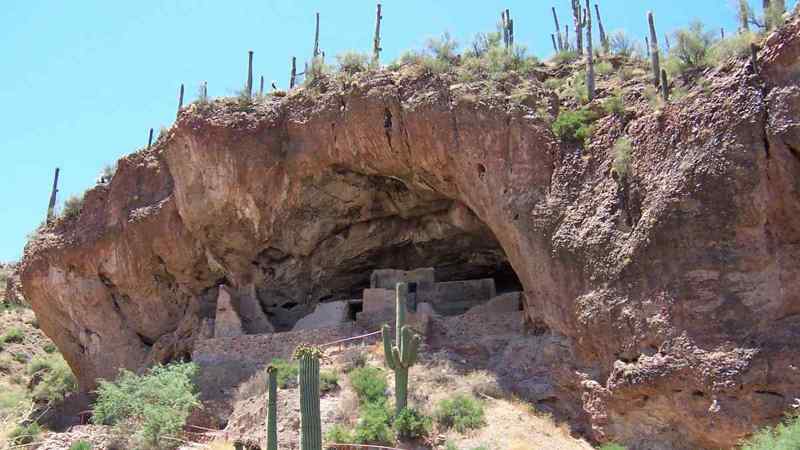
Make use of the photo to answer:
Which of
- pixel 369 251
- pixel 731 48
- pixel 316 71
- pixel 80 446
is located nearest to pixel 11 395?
pixel 80 446

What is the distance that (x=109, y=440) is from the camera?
800 inches

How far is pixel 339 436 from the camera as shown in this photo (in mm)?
17953

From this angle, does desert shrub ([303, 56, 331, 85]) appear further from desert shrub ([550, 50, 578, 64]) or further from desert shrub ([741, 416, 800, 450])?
desert shrub ([741, 416, 800, 450])

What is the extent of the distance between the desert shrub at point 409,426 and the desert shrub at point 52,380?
16171mm

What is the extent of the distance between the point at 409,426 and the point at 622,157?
23.3 feet

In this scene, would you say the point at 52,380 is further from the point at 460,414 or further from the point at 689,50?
the point at 689,50

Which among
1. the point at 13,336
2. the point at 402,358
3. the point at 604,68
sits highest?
the point at 604,68

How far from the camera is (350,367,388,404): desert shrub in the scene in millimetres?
19406

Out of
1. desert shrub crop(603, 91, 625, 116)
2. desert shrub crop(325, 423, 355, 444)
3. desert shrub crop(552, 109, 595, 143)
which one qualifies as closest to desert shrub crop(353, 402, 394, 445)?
desert shrub crop(325, 423, 355, 444)

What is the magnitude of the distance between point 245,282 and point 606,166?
12255 millimetres

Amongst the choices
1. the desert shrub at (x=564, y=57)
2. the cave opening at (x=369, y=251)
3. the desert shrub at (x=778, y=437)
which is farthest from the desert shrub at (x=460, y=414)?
the desert shrub at (x=564, y=57)

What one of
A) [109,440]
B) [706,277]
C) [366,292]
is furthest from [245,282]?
[706,277]

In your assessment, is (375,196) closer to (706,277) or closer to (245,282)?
(245,282)

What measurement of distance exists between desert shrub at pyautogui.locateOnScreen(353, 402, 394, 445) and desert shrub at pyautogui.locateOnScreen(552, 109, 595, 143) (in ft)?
24.3
